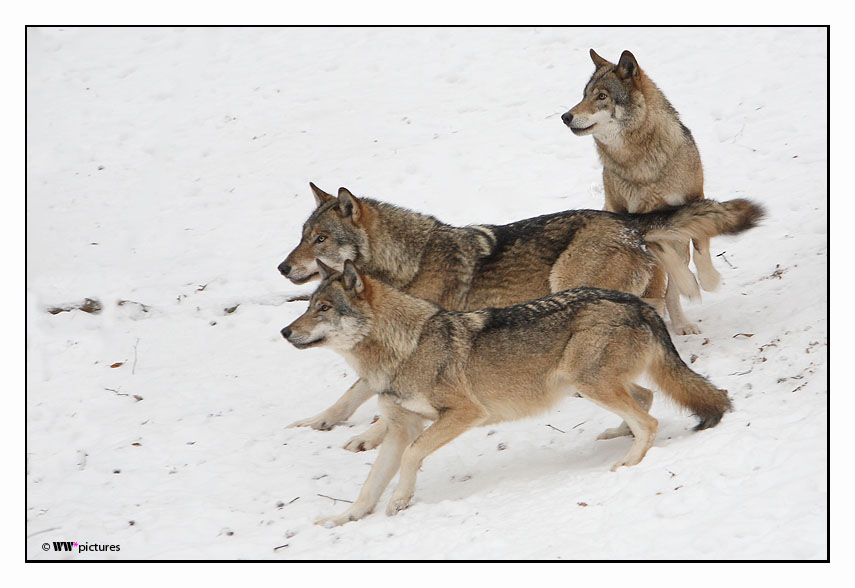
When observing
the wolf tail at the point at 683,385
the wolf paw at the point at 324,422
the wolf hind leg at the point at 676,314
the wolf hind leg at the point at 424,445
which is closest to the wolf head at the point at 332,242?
the wolf paw at the point at 324,422

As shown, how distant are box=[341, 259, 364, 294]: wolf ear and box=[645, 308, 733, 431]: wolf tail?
7.61 ft

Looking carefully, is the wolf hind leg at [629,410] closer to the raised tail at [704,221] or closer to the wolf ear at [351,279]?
the wolf ear at [351,279]

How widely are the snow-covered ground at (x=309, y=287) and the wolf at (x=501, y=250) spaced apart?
3.61 feet

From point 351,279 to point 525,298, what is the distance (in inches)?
80.6

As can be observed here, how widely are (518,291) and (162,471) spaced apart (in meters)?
3.70

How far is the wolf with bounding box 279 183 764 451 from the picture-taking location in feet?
27.2

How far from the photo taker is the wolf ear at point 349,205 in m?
8.34

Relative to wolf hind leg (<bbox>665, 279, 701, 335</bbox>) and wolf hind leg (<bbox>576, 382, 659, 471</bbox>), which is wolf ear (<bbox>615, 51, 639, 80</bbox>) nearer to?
wolf hind leg (<bbox>665, 279, 701, 335</bbox>)

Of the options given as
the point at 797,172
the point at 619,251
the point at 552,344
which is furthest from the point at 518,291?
the point at 797,172

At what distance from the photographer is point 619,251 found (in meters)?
8.25

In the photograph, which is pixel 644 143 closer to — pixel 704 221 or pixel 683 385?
pixel 704 221

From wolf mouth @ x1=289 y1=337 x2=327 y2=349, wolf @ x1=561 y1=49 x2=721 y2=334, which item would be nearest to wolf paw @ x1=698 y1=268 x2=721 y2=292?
wolf @ x1=561 y1=49 x2=721 y2=334

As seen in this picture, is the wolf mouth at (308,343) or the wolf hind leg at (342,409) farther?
the wolf hind leg at (342,409)

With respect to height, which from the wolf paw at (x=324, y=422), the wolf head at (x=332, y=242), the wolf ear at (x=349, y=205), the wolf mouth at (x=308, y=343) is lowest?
the wolf paw at (x=324, y=422)
